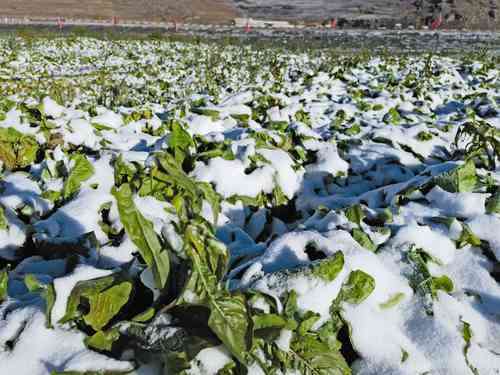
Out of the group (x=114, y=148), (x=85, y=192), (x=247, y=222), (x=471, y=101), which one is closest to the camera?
(x=85, y=192)

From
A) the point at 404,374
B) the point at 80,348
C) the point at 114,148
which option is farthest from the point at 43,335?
the point at 114,148

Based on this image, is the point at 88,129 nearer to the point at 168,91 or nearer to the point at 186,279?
the point at 186,279

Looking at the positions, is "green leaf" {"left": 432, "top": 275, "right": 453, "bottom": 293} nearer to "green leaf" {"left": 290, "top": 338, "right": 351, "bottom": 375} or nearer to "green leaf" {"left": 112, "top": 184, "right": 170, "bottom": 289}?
A: "green leaf" {"left": 290, "top": 338, "right": 351, "bottom": 375}

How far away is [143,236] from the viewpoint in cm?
138

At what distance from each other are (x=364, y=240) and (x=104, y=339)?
3.56ft

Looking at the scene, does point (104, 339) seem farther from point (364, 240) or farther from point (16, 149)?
point (16, 149)

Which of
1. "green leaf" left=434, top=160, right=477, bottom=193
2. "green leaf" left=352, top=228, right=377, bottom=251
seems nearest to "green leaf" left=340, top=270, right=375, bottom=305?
"green leaf" left=352, top=228, right=377, bottom=251

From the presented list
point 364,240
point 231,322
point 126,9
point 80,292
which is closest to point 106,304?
point 80,292

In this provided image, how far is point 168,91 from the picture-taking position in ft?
29.5

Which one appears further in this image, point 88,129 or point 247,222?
point 88,129

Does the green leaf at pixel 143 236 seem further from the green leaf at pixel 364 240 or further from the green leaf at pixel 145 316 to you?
the green leaf at pixel 364 240

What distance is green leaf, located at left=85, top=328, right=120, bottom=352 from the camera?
1.41 m

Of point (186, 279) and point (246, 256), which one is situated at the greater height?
point (186, 279)

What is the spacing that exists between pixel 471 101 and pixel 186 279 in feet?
18.9
